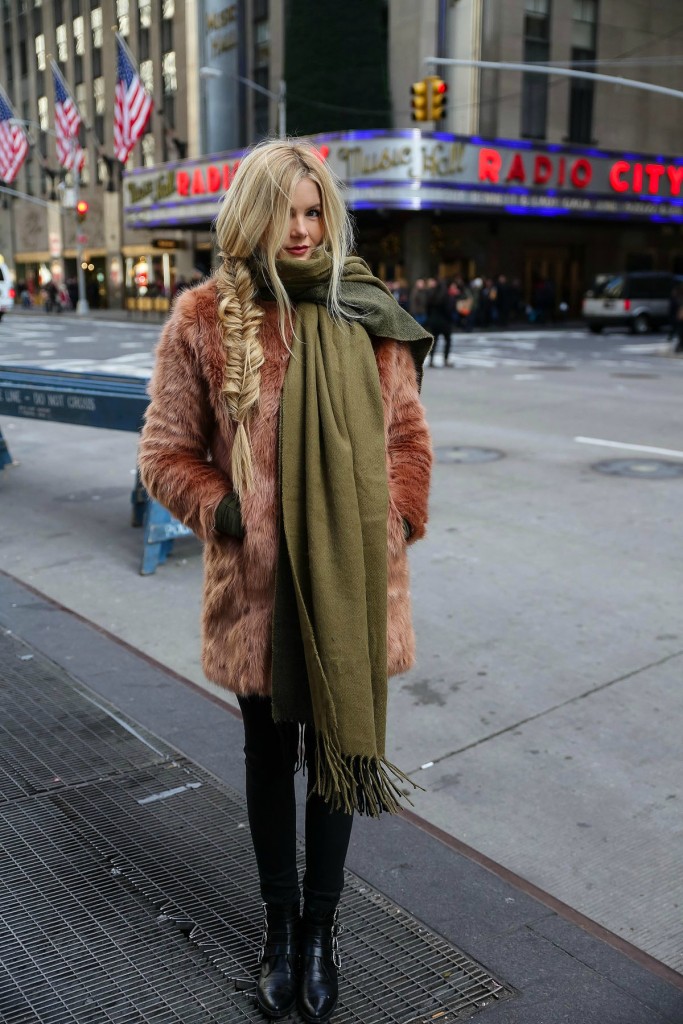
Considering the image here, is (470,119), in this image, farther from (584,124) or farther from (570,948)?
(570,948)

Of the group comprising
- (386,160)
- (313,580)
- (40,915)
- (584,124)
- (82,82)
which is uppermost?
(82,82)

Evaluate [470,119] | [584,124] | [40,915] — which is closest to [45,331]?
[470,119]

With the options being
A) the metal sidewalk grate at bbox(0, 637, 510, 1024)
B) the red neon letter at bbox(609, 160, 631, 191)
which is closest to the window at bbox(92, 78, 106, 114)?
the red neon letter at bbox(609, 160, 631, 191)

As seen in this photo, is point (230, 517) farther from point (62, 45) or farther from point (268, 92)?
point (62, 45)

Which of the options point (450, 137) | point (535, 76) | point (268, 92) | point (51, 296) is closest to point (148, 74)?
point (51, 296)

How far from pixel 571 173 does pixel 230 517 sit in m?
35.8

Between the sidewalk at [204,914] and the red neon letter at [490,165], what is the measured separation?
104 ft

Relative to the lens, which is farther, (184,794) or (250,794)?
(184,794)

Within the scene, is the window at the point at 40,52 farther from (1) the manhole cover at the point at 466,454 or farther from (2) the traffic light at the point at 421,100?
(1) the manhole cover at the point at 466,454

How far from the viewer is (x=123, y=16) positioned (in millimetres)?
48594

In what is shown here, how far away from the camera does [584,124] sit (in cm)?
3822

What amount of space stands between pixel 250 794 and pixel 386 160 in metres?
31.4

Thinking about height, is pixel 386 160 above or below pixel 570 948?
above

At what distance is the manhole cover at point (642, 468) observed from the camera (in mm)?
8734
